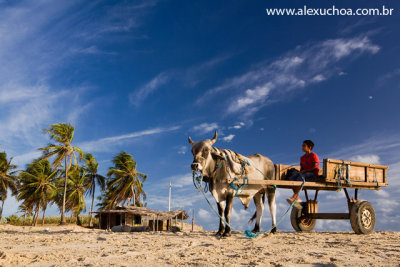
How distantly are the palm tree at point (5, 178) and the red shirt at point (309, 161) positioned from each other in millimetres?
41128

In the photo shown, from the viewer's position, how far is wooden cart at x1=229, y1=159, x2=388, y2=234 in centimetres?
848

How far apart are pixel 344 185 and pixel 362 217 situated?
3.25ft

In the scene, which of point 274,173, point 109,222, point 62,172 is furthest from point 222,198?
point 62,172

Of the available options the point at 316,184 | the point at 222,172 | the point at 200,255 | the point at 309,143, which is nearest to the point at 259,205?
the point at 316,184

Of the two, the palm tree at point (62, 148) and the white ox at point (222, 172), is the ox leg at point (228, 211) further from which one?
the palm tree at point (62, 148)

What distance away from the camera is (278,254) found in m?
4.82

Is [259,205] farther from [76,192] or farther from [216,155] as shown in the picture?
[76,192]

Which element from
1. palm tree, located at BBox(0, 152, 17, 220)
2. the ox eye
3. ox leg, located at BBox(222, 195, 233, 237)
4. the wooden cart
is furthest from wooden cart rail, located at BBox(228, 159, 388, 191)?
palm tree, located at BBox(0, 152, 17, 220)

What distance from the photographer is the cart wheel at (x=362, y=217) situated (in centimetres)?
856

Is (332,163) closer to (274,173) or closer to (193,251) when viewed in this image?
(274,173)

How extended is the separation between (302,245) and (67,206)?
41.9 meters

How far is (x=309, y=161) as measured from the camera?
8.81 m

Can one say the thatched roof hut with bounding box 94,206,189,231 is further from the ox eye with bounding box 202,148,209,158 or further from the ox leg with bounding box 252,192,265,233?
the ox eye with bounding box 202,148,209,158

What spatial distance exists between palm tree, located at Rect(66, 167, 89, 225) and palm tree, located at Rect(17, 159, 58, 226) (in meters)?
2.23
